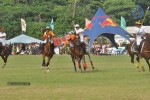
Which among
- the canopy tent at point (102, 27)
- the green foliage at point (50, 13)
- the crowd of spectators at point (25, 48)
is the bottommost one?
the crowd of spectators at point (25, 48)

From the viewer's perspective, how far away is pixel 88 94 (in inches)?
595

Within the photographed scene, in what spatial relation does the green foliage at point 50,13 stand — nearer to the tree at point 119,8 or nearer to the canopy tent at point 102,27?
the tree at point 119,8

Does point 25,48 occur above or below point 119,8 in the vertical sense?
below

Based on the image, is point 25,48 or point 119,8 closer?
point 25,48

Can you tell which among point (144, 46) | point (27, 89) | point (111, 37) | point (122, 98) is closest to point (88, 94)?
point (122, 98)

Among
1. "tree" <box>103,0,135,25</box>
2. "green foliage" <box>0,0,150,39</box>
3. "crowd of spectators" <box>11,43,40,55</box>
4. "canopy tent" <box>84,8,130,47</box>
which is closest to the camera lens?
"canopy tent" <box>84,8,130,47</box>

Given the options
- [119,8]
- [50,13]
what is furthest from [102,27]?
[119,8]

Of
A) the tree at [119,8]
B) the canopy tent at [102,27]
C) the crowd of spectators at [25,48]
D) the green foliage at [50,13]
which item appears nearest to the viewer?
the canopy tent at [102,27]

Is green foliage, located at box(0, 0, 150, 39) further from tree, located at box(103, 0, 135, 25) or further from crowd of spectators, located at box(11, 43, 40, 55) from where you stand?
crowd of spectators, located at box(11, 43, 40, 55)

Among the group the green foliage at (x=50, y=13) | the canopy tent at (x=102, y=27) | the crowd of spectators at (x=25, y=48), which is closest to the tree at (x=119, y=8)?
the green foliage at (x=50, y=13)

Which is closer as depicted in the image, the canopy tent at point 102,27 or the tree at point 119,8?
the canopy tent at point 102,27

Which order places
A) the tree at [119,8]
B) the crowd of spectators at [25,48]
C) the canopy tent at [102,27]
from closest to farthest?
1. the canopy tent at [102,27]
2. the crowd of spectators at [25,48]
3. the tree at [119,8]

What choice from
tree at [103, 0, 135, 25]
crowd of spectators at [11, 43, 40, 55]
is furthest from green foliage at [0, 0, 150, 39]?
crowd of spectators at [11, 43, 40, 55]

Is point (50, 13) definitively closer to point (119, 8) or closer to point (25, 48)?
point (119, 8)
